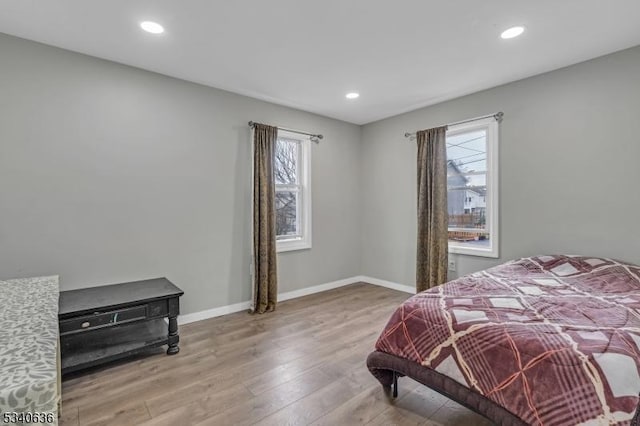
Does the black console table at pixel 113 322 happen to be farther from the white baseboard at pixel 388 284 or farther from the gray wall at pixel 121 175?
the white baseboard at pixel 388 284

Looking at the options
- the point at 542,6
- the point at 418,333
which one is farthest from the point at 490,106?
the point at 418,333

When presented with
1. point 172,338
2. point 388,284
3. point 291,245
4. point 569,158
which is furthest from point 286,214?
point 569,158

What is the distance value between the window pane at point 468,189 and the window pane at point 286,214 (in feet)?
6.60

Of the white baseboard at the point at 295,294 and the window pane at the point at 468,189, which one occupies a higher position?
the window pane at the point at 468,189

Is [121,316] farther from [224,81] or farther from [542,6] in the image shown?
[542,6]

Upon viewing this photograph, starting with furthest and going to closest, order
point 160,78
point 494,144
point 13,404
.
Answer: point 494,144, point 160,78, point 13,404

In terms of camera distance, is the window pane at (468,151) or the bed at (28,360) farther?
the window pane at (468,151)

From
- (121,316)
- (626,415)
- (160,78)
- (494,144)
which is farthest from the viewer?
(494,144)

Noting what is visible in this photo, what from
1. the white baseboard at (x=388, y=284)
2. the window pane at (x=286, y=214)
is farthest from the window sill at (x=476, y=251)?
the window pane at (x=286, y=214)

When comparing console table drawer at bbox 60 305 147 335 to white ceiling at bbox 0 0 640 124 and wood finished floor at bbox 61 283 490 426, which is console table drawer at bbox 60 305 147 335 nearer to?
wood finished floor at bbox 61 283 490 426

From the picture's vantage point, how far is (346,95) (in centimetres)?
375

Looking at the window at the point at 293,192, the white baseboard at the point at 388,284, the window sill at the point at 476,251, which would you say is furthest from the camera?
the white baseboard at the point at 388,284

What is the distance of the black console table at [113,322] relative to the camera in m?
2.24

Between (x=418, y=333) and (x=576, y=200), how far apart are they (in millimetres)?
2304
